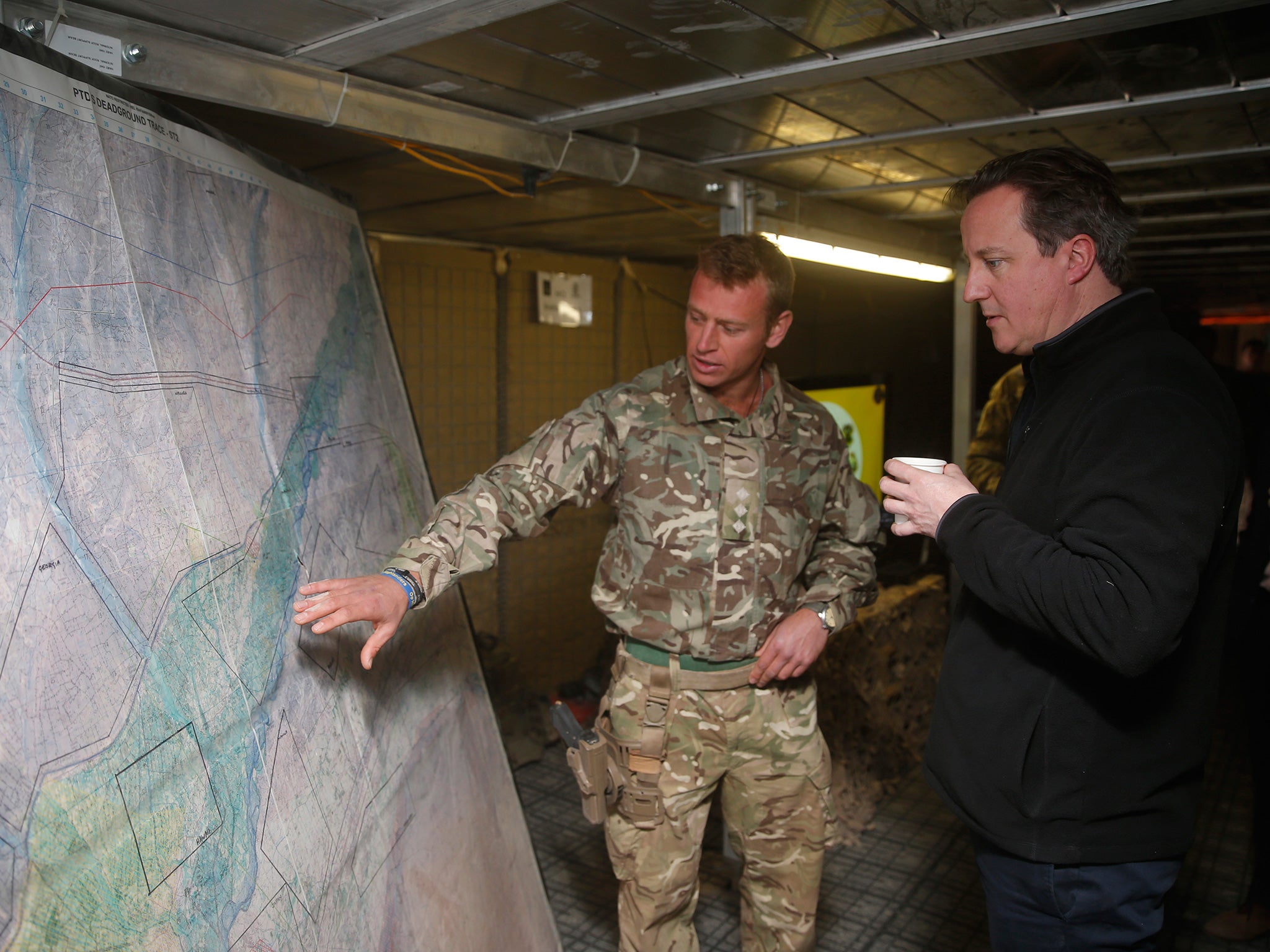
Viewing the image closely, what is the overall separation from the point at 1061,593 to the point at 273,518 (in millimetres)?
1067

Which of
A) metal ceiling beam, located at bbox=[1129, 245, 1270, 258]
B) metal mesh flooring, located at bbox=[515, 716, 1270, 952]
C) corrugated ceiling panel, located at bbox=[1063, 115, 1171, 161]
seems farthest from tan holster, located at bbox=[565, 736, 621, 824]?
metal ceiling beam, located at bbox=[1129, 245, 1270, 258]

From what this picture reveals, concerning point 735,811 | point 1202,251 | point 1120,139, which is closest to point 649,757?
point 735,811

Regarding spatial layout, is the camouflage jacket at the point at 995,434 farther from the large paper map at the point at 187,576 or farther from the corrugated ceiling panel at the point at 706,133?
the large paper map at the point at 187,576

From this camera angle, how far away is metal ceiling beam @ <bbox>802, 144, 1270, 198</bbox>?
2189 mm

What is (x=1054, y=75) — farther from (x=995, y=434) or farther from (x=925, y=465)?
(x=995, y=434)

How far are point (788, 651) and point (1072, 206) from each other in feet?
3.20

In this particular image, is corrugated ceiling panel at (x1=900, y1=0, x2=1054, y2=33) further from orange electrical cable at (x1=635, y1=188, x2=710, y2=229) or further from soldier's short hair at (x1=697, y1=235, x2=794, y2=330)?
orange electrical cable at (x1=635, y1=188, x2=710, y2=229)

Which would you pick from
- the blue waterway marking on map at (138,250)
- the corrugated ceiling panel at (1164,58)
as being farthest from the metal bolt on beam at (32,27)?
the corrugated ceiling panel at (1164,58)

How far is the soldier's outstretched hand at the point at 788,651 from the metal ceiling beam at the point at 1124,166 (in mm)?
1119

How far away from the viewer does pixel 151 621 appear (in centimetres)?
101

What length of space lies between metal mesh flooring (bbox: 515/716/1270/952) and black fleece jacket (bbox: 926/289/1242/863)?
128 centimetres

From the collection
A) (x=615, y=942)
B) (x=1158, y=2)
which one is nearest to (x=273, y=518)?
(x=1158, y=2)

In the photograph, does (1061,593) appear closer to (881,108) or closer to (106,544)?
(106,544)

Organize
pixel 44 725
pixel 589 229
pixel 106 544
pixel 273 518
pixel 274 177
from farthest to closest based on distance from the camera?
pixel 589 229 → pixel 274 177 → pixel 273 518 → pixel 106 544 → pixel 44 725
